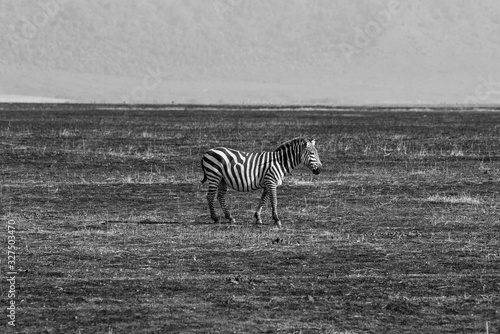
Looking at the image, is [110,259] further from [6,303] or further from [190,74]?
[190,74]

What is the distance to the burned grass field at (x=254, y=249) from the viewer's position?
12.5m

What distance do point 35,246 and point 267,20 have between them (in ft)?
581

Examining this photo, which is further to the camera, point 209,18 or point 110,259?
point 209,18

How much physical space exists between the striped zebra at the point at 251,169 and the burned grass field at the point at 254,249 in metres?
0.56

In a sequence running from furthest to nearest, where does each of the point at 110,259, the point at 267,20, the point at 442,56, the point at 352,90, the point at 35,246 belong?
the point at 267,20
the point at 442,56
the point at 352,90
the point at 35,246
the point at 110,259

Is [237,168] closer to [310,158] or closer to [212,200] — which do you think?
[212,200]

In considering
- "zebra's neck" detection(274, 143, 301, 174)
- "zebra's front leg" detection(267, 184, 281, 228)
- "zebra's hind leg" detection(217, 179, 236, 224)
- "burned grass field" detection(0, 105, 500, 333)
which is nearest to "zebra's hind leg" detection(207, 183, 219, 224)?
"zebra's hind leg" detection(217, 179, 236, 224)

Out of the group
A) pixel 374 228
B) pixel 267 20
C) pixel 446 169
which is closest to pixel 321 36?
pixel 267 20

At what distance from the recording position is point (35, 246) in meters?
17.1

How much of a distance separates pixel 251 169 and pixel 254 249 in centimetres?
318

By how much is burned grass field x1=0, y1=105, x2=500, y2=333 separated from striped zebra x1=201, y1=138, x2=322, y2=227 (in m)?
0.56

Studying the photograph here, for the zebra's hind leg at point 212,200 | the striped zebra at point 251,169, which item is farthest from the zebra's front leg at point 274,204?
the zebra's hind leg at point 212,200

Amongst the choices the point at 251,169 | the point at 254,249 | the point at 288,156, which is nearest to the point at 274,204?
the point at 251,169

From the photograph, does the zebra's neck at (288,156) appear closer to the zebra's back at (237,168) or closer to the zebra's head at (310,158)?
the zebra's head at (310,158)
